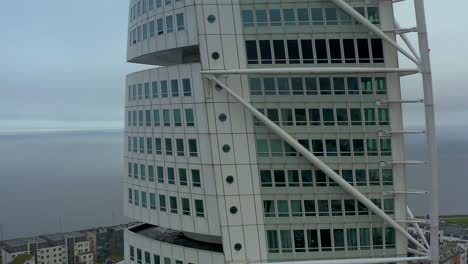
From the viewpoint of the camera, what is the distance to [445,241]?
107 metres

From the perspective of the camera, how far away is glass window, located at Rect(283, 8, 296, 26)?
27141mm

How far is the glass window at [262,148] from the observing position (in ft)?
90.3

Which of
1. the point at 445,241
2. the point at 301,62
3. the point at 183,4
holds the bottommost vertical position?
the point at 445,241

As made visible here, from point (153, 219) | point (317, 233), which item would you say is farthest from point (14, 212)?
point (317, 233)

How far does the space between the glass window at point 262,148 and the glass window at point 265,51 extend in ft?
16.2

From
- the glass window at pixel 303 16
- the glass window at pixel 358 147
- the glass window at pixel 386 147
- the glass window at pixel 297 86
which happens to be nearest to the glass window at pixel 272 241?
the glass window at pixel 358 147

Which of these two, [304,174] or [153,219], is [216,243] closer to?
[153,219]

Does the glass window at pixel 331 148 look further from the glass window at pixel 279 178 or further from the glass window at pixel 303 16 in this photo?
the glass window at pixel 303 16

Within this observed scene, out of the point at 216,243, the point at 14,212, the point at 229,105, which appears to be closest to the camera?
the point at 229,105

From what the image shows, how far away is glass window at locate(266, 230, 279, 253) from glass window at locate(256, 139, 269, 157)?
492 cm

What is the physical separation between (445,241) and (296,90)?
320ft

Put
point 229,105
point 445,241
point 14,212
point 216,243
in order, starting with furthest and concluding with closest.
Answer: point 14,212 < point 445,241 < point 216,243 < point 229,105

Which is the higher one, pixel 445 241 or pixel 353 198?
pixel 353 198

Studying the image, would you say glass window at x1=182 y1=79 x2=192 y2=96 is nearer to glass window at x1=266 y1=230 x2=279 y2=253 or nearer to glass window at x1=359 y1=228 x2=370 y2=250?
glass window at x1=266 y1=230 x2=279 y2=253
